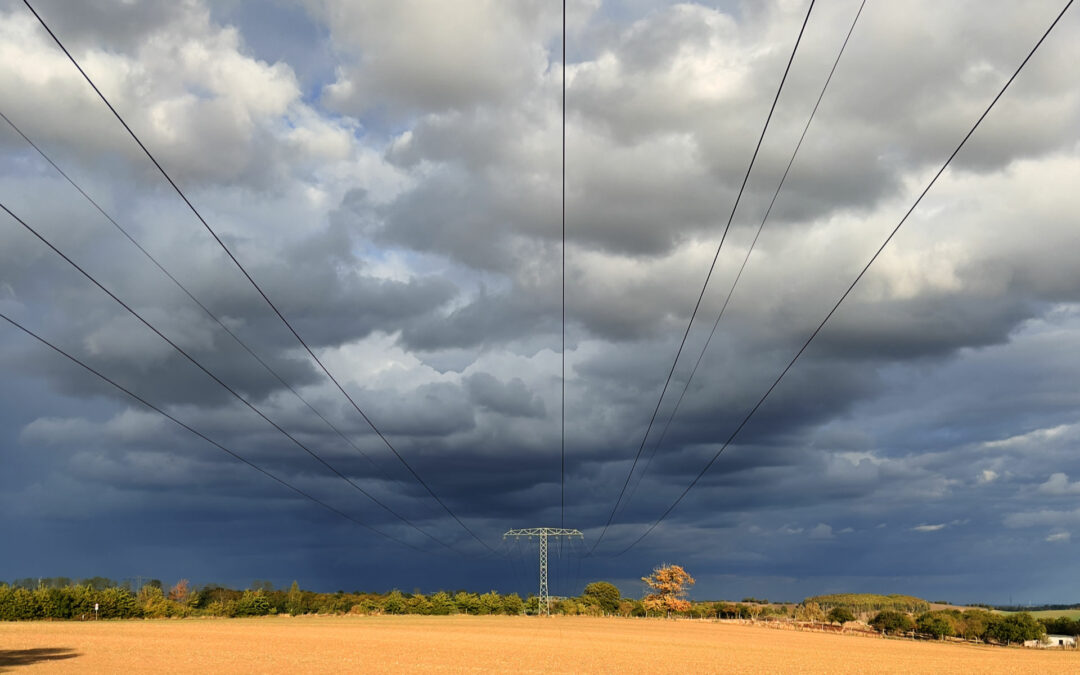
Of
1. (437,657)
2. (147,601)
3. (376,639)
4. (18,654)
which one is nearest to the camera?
(18,654)

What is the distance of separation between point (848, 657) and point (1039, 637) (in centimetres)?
8426

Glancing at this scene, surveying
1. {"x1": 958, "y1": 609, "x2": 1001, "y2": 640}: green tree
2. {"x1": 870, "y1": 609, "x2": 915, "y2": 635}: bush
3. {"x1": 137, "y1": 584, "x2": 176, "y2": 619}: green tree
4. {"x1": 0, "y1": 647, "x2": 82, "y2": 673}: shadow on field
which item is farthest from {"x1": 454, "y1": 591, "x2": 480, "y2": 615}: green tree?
{"x1": 0, "y1": 647, "x2": 82, "y2": 673}: shadow on field

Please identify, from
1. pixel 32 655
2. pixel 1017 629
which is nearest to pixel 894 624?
pixel 1017 629

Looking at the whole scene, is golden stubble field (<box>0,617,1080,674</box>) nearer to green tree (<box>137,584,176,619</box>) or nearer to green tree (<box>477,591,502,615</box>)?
green tree (<box>137,584,176,619</box>)

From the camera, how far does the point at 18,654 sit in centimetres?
6500

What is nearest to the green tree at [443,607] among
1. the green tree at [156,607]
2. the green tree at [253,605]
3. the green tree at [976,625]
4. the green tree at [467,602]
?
the green tree at [467,602]

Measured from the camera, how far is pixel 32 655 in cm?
6412

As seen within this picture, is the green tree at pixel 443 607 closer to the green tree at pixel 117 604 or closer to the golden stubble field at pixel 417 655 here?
the green tree at pixel 117 604

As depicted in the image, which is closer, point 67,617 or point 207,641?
point 207,641

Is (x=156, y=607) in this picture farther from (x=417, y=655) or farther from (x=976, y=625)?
(x=976, y=625)

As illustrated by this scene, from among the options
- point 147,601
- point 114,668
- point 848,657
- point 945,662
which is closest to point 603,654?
point 848,657

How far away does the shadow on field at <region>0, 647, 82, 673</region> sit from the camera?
188ft

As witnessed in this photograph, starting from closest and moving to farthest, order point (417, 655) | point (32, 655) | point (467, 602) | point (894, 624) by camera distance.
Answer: point (32, 655) → point (417, 655) → point (894, 624) → point (467, 602)

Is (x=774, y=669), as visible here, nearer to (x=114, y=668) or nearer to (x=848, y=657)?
(x=848, y=657)
